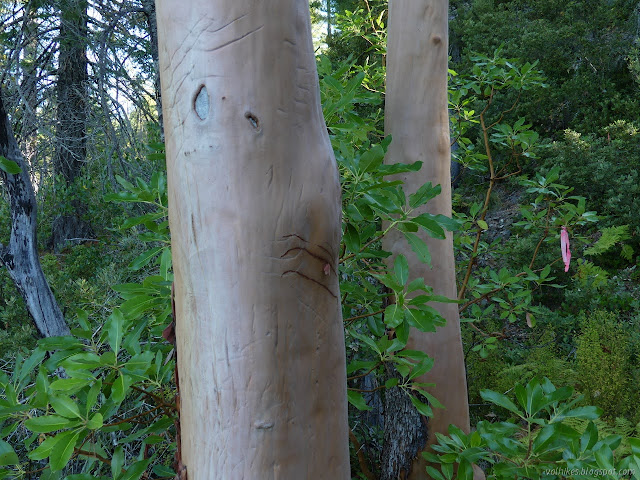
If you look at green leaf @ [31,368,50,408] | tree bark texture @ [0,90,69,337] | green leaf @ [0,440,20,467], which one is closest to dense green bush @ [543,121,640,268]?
tree bark texture @ [0,90,69,337]

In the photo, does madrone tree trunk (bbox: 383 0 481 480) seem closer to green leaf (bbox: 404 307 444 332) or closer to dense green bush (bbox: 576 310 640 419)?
green leaf (bbox: 404 307 444 332)

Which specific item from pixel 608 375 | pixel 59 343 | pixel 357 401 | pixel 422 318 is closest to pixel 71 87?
pixel 59 343

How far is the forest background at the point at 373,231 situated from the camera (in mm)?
1432

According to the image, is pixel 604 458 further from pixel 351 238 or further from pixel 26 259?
pixel 26 259

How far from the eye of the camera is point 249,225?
0.88 meters

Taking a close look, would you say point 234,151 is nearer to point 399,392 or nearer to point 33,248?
point 399,392

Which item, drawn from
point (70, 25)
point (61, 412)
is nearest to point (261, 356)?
point (61, 412)

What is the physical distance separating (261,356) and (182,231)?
0.29 m

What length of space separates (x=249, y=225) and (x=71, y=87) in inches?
187

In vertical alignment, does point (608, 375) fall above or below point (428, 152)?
below

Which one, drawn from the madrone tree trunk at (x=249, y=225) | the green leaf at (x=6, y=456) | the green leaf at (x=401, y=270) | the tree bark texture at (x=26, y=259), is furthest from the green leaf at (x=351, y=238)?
the tree bark texture at (x=26, y=259)

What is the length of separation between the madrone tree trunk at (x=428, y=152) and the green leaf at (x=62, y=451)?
4.58ft

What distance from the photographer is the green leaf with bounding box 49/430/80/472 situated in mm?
1093

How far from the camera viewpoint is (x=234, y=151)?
872 millimetres
